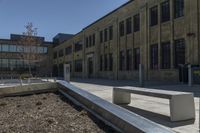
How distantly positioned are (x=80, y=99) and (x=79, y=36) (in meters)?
47.6

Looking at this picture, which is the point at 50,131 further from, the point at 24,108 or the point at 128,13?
the point at 128,13

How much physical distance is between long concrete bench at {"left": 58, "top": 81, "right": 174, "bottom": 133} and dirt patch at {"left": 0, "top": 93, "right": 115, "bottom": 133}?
166 mm

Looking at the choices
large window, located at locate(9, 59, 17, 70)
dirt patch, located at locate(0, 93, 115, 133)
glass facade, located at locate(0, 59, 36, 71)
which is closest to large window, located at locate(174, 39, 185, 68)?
dirt patch, located at locate(0, 93, 115, 133)

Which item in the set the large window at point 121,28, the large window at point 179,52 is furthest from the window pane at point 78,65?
the large window at point 179,52

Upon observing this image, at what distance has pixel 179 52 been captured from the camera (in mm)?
23875

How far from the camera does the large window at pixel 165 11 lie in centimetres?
2559

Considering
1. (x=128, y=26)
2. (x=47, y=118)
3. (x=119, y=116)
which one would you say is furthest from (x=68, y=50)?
(x=119, y=116)

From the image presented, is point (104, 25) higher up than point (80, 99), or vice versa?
point (104, 25)

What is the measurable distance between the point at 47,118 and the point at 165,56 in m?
21.7

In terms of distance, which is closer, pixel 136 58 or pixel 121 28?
pixel 136 58

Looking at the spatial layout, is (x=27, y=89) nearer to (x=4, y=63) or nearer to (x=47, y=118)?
(x=47, y=118)

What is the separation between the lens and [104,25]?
40.8m

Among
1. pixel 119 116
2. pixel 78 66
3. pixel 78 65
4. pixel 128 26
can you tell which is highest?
pixel 128 26

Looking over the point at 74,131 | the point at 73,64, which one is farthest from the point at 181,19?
the point at 73,64
